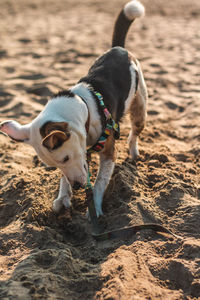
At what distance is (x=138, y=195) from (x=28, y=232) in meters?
1.22

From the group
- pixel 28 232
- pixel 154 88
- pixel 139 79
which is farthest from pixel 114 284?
pixel 154 88

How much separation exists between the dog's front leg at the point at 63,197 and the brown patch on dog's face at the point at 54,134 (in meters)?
0.82

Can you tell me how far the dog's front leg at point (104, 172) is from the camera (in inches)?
140

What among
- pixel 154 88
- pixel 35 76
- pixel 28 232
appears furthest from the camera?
pixel 35 76

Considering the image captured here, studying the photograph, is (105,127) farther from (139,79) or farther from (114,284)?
(114,284)

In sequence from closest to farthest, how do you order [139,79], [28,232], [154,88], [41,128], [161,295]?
[161,295] < [41,128] < [28,232] < [139,79] < [154,88]

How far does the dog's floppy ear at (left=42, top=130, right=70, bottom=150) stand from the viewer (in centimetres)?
266

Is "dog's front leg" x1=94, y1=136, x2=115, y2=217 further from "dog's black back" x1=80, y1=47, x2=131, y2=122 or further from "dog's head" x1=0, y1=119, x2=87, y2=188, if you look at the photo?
"dog's head" x1=0, y1=119, x2=87, y2=188

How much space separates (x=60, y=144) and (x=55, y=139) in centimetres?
13

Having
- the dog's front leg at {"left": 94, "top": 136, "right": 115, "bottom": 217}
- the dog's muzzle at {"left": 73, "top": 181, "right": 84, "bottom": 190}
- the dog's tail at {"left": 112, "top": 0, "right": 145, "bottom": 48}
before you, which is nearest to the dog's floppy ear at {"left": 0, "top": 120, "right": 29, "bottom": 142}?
the dog's muzzle at {"left": 73, "top": 181, "right": 84, "bottom": 190}

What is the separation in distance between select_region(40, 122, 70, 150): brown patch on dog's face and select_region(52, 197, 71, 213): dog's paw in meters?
0.95

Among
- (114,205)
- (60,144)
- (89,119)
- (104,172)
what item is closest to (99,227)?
(114,205)

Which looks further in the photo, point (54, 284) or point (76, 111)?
point (76, 111)

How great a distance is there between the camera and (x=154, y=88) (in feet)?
22.3
